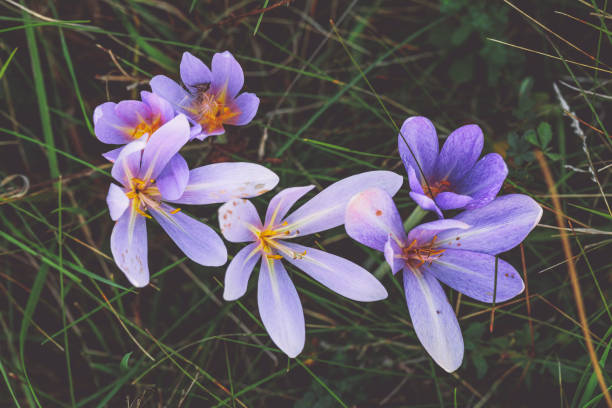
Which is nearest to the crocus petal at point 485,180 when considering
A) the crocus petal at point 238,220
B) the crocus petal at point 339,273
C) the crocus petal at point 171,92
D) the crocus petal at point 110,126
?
the crocus petal at point 339,273

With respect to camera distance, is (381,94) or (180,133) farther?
(381,94)

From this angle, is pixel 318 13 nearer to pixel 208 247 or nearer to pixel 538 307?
pixel 208 247

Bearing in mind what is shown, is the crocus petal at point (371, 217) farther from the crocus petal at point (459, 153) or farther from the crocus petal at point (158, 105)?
the crocus petal at point (158, 105)

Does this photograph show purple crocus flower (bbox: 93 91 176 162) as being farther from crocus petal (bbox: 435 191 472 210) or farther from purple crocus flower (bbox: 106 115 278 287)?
crocus petal (bbox: 435 191 472 210)

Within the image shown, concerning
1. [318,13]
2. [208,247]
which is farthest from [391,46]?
[208,247]

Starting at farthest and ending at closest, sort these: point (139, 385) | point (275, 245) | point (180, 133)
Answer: point (139, 385) → point (275, 245) → point (180, 133)

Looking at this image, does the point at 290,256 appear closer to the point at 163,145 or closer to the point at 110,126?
the point at 163,145

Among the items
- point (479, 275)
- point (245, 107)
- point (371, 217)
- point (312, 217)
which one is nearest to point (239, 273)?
point (312, 217)
